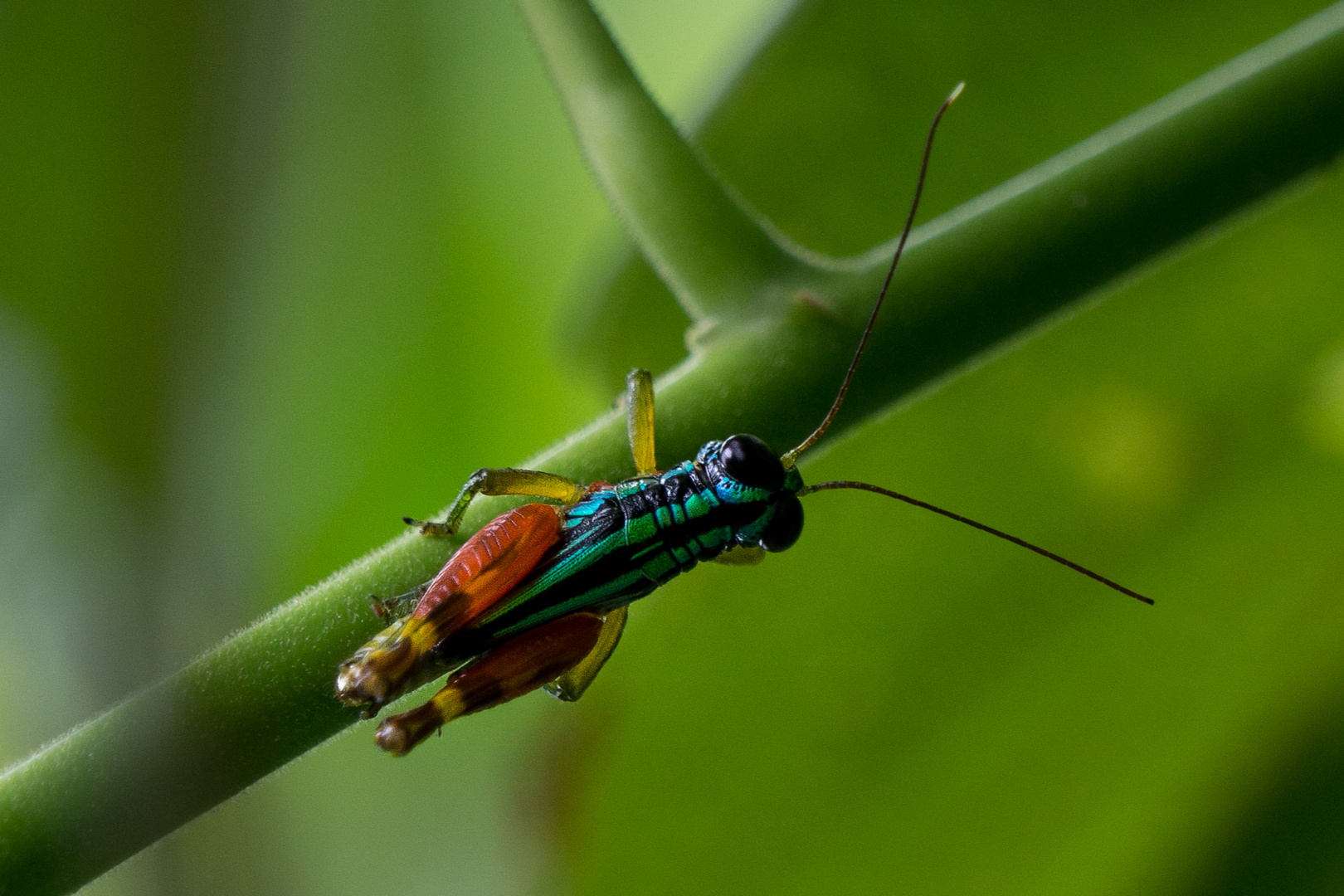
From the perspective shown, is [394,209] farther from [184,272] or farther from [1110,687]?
[1110,687]

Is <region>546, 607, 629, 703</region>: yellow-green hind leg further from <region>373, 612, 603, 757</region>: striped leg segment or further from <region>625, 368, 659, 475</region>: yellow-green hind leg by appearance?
<region>625, 368, 659, 475</region>: yellow-green hind leg

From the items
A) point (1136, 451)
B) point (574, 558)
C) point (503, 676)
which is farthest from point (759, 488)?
point (1136, 451)

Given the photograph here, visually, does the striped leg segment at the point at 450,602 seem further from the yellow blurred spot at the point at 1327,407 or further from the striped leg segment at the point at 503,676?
the yellow blurred spot at the point at 1327,407

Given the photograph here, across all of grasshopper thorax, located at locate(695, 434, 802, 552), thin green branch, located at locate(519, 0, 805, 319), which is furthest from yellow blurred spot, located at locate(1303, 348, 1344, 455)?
thin green branch, located at locate(519, 0, 805, 319)

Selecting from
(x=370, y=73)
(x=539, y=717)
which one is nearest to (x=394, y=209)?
(x=370, y=73)

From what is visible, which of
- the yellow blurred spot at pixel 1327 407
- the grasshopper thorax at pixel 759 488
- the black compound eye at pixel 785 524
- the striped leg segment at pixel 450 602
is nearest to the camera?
the striped leg segment at pixel 450 602

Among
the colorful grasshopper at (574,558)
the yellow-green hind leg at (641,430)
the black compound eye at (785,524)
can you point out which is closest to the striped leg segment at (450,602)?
the colorful grasshopper at (574,558)
